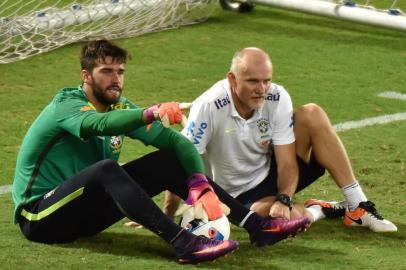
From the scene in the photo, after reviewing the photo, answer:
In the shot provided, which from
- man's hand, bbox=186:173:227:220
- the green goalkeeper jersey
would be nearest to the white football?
man's hand, bbox=186:173:227:220

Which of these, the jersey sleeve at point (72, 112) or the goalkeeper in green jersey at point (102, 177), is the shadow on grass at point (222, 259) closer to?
the goalkeeper in green jersey at point (102, 177)

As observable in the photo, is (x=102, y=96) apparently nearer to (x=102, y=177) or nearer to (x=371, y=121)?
(x=102, y=177)

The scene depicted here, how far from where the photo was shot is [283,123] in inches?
246

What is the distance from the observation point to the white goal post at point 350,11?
1048 cm

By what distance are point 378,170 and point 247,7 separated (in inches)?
181

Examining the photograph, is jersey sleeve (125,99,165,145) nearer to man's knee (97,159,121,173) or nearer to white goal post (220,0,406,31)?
man's knee (97,159,121,173)

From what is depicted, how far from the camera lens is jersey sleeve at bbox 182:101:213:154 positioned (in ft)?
20.1

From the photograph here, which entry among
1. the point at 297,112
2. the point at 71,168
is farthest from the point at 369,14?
the point at 71,168

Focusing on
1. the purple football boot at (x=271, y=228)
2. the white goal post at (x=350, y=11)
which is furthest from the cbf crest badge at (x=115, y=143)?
the white goal post at (x=350, y=11)

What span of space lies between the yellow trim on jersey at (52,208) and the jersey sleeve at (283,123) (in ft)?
3.75

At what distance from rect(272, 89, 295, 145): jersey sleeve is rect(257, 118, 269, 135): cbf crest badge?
0.13 ft

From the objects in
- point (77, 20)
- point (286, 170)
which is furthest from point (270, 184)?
point (77, 20)

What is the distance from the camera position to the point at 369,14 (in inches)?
417

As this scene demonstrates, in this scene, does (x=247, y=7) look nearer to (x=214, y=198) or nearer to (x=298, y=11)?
(x=298, y=11)
